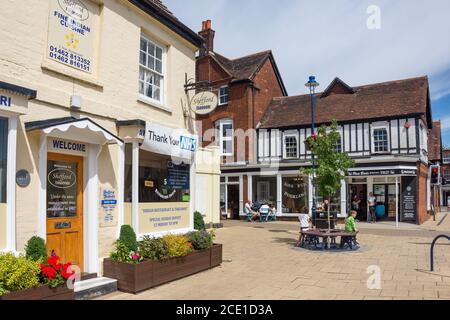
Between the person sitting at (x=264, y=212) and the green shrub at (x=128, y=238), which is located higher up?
the green shrub at (x=128, y=238)

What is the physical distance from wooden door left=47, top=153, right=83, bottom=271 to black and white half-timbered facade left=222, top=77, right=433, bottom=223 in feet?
47.5

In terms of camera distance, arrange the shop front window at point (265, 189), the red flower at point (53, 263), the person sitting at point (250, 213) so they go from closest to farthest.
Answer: the red flower at point (53, 263), the person sitting at point (250, 213), the shop front window at point (265, 189)

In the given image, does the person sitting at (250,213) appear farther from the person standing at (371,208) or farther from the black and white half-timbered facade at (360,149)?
the person standing at (371,208)

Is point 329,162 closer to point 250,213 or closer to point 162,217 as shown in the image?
point 162,217

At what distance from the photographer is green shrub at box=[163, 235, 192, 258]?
24.8 ft

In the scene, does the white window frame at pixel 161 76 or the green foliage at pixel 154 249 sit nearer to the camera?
the green foliage at pixel 154 249

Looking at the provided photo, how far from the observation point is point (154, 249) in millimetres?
7352

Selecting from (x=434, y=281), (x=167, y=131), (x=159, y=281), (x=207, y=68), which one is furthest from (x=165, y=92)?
(x=207, y=68)

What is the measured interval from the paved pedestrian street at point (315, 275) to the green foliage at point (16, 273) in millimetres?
1648

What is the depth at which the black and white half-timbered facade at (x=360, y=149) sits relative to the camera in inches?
813

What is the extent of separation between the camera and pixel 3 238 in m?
5.63

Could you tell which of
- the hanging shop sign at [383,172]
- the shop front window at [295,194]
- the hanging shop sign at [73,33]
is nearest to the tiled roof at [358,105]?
the hanging shop sign at [383,172]

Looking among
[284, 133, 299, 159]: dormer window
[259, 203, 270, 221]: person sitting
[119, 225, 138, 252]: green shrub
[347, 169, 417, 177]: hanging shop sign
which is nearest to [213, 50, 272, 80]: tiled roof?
[284, 133, 299, 159]: dormer window
